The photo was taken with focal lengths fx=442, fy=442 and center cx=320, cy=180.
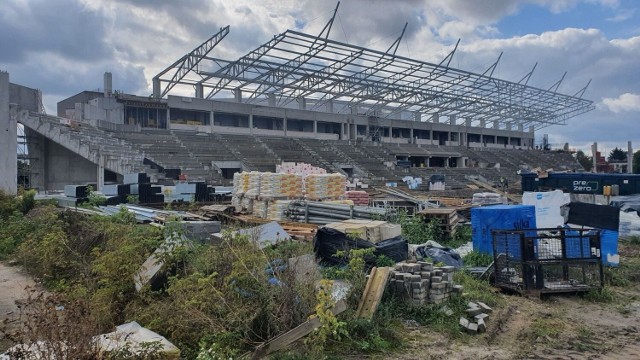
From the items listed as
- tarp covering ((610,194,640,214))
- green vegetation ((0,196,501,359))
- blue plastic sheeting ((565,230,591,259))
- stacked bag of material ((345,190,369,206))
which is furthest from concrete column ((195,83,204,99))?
blue plastic sheeting ((565,230,591,259))

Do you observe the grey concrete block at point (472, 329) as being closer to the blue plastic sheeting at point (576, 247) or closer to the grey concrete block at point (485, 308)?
the grey concrete block at point (485, 308)

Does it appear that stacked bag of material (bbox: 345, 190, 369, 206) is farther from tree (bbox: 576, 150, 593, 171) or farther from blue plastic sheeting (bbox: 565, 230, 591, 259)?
tree (bbox: 576, 150, 593, 171)

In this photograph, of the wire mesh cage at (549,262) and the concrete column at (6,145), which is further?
the concrete column at (6,145)

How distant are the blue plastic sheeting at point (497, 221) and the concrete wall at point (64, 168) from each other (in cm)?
2970

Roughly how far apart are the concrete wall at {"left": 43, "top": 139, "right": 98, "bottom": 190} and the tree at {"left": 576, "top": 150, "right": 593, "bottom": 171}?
8078 cm

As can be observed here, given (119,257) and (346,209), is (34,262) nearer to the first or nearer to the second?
(119,257)

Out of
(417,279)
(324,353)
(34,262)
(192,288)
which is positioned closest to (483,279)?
(417,279)

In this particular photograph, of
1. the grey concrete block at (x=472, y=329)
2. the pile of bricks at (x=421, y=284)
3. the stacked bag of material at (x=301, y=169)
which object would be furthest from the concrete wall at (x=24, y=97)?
the grey concrete block at (x=472, y=329)

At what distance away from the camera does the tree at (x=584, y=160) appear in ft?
268

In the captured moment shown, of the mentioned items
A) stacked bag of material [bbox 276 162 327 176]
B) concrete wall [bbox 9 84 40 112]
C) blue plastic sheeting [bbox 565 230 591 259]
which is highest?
concrete wall [bbox 9 84 40 112]

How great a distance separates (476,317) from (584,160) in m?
91.7

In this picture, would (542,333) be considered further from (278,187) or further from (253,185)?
(253,185)

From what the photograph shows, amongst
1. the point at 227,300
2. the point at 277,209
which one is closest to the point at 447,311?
the point at 227,300

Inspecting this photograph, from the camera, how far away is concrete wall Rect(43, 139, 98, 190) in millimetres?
33031
